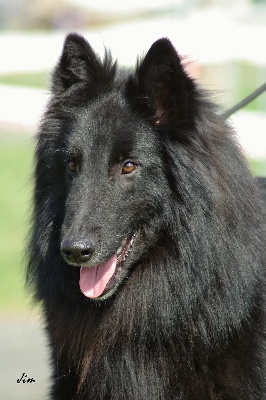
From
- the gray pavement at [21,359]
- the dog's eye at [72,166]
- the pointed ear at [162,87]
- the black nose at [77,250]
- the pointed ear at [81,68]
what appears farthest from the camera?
the gray pavement at [21,359]

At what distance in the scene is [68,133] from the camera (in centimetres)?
469

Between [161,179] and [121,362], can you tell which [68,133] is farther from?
[121,362]

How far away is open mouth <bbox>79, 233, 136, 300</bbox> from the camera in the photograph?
4535mm

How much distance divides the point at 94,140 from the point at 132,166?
0.25 m

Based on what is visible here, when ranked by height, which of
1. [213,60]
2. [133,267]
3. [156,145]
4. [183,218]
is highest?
[156,145]

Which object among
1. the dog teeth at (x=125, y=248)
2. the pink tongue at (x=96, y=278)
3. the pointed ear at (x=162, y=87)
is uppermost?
the pointed ear at (x=162, y=87)

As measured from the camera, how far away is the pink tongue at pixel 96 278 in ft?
14.9

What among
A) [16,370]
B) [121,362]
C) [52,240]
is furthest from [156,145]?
[16,370]

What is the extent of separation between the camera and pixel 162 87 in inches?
181

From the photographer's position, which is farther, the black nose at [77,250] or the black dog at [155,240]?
the black dog at [155,240]

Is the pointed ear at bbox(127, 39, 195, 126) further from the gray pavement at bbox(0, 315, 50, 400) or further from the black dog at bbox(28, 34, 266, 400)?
the gray pavement at bbox(0, 315, 50, 400)
